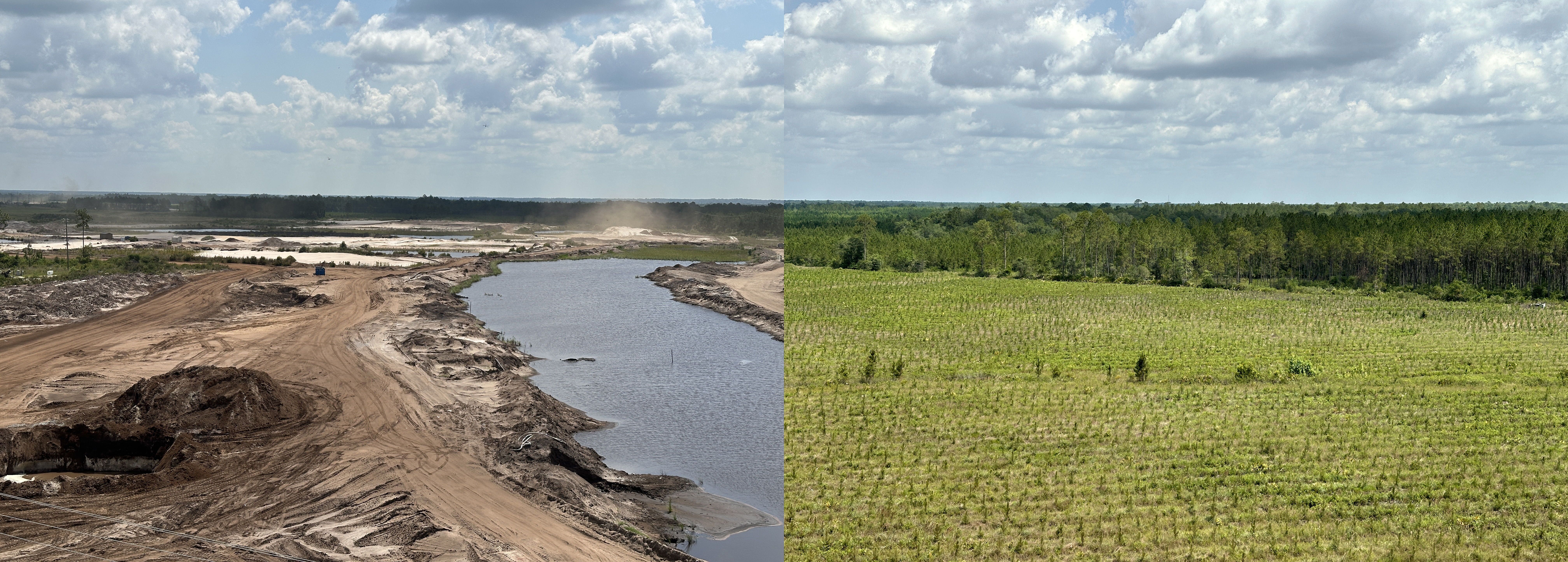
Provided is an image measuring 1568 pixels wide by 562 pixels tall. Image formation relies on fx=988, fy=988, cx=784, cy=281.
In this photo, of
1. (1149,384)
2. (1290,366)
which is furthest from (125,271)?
(1290,366)

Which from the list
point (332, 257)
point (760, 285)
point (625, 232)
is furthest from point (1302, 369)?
point (625, 232)

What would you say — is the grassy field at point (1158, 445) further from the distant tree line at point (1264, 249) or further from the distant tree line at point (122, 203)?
the distant tree line at point (122, 203)

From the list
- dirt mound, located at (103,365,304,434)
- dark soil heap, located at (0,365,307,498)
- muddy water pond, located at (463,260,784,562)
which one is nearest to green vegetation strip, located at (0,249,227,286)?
muddy water pond, located at (463,260,784,562)

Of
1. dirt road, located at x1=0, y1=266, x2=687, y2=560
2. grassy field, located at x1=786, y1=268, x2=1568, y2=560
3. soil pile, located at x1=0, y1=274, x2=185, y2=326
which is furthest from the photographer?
soil pile, located at x1=0, y1=274, x2=185, y2=326

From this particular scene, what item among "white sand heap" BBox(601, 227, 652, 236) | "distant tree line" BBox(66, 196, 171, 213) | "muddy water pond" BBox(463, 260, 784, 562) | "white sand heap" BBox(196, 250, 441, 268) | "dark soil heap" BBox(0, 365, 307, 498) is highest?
"distant tree line" BBox(66, 196, 171, 213)

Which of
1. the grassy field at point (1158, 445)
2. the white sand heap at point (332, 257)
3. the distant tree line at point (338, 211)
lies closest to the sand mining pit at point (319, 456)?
the grassy field at point (1158, 445)

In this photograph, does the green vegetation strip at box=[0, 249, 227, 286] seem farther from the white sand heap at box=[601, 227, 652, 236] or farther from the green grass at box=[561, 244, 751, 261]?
the white sand heap at box=[601, 227, 652, 236]
